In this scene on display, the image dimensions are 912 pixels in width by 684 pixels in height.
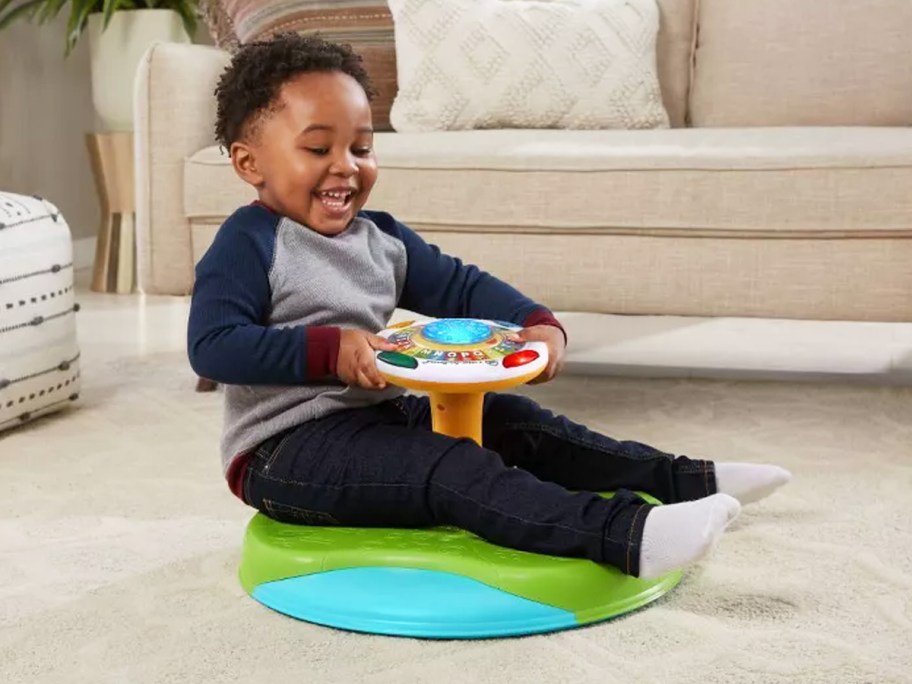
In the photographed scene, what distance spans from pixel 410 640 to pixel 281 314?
1.16 ft

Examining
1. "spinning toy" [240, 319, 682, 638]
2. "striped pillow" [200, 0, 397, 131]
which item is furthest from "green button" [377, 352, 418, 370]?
"striped pillow" [200, 0, 397, 131]

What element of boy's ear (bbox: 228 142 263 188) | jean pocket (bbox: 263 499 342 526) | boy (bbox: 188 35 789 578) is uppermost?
boy's ear (bbox: 228 142 263 188)

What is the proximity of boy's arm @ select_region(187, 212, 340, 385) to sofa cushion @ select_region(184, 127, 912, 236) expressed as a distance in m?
0.62

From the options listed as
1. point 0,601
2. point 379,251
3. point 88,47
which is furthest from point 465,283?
point 88,47

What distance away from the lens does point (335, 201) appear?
1262mm

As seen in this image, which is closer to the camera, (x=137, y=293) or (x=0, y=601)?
(x=0, y=601)

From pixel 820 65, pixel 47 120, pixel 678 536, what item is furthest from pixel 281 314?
pixel 47 120

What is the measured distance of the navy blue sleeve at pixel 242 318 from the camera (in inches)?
45.8

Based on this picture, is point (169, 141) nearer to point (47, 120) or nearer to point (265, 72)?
point (265, 72)

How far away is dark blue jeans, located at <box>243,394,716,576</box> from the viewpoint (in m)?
1.10

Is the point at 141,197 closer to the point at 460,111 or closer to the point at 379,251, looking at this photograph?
the point at 460,111

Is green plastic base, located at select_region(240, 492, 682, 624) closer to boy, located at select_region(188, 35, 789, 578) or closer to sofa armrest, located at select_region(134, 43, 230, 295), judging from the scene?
boy, located at select_region(188, 35, 789, 578)

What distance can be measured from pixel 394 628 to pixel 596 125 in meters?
1.26

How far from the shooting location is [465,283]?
4.58 ft
